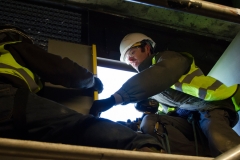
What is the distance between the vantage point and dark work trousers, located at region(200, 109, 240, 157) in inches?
77.7

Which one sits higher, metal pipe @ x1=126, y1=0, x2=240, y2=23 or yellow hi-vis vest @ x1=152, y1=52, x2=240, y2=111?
metal pipe @ x1=126, y1=0, x2=240, y2=23

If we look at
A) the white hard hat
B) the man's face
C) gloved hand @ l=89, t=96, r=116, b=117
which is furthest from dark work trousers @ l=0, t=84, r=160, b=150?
the white hard hat

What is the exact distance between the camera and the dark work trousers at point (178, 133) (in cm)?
224

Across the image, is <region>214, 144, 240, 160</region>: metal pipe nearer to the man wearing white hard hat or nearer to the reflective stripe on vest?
the man wearing white hard hat

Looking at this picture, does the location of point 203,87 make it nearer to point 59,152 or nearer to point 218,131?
point 218,131

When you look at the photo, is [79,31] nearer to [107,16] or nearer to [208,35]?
[107,16]

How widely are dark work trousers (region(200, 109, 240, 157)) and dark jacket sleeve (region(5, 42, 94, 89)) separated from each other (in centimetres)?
88

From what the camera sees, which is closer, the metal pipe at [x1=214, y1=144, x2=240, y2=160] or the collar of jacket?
the metal pipe at [x1=214, y1=144, x2=240, y2=160]

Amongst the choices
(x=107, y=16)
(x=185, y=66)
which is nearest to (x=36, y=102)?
(x=185, y=66)

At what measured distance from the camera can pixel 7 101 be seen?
1558mm

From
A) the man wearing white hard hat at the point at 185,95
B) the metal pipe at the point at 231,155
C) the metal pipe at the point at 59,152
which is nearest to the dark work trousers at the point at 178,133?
the man wearing white hard hat at the point at 185,95

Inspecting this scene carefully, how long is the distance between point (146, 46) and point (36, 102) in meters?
1.34

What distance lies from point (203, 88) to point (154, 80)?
320 millimetres

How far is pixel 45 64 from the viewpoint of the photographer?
186 centimetres
